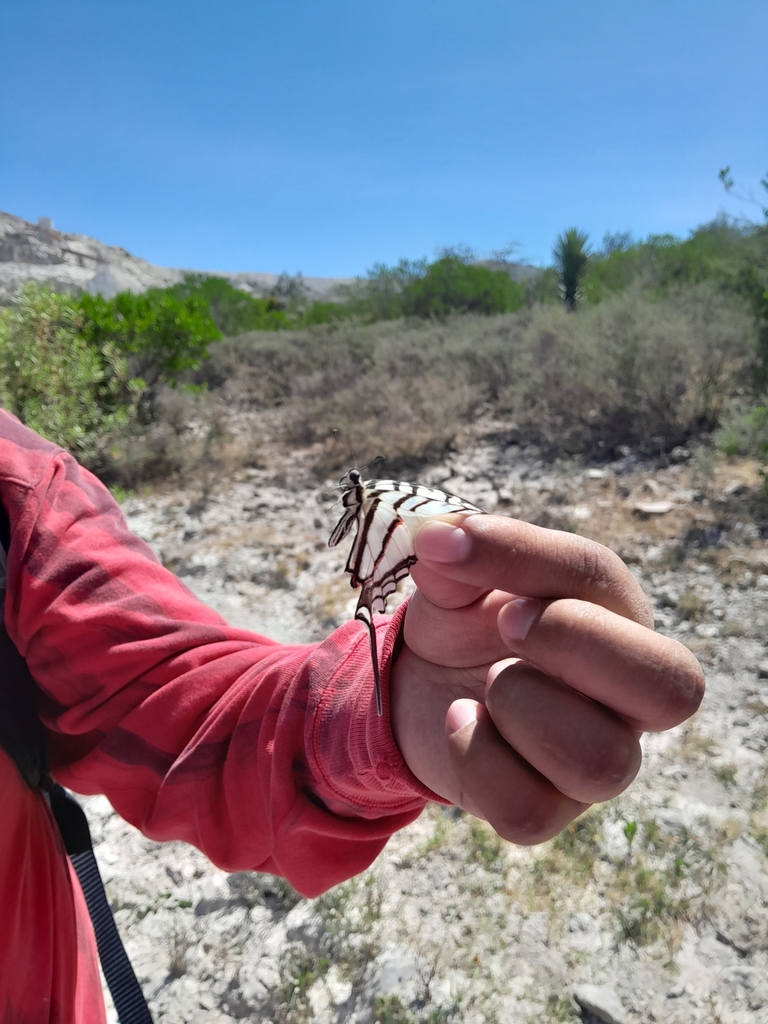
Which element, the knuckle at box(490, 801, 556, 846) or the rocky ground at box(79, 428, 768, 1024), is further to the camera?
the rocky ground at box(79, 428, 768, 1024)

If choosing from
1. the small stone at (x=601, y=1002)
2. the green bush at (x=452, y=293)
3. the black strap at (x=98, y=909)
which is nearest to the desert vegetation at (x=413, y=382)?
the small stone at (x=601, y=1002)

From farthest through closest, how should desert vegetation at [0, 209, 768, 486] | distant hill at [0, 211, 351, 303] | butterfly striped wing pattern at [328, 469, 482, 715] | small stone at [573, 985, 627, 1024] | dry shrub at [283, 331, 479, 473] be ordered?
distant hill at [0, 211, 351, 303]
dry shrub at [283, 331, 479, 473]
desert vegetation at [0, 209, 768, 486]
small stone at [573, 985, 627, 1024]
butterfly striped wing pattern at [328, 469, 482, 715]

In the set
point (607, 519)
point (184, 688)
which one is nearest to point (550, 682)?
point (184, 688)

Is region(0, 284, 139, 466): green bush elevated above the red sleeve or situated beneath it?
elevated above

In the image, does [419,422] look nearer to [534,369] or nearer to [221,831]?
[534,369]

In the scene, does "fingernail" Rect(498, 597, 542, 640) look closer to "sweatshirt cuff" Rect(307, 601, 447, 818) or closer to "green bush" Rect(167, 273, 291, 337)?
"sweatshirt cuff" Rect(307, 601, 447, 818)

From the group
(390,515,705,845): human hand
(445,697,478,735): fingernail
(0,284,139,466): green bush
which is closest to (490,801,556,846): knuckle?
(390,515,705,845): human hand

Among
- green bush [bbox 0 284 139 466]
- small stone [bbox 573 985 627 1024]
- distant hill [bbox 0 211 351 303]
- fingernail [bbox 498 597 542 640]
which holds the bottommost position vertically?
small stone [bbox 573 985 627 1024]

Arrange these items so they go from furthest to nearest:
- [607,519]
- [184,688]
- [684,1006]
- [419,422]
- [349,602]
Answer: [419,422], [607,519], [349,602], [684,1006], [184,688]
